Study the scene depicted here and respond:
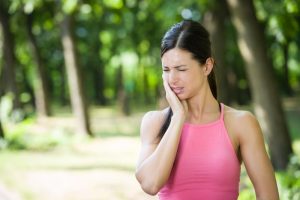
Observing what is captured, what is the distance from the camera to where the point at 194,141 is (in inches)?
96.3

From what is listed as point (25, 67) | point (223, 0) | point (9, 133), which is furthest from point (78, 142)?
point (25, 67)

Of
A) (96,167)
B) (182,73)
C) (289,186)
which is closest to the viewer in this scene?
(182,73)

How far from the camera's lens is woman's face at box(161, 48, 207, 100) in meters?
2.48

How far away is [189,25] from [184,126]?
1.44ft

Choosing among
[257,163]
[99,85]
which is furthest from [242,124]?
[99,85]

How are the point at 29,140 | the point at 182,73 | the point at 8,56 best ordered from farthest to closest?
1. the point at 8,56
2. the point at 29,140
3. the point at 182,73

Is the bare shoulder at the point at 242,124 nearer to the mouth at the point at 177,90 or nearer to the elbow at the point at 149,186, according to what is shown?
the mouth at the point at 177,90

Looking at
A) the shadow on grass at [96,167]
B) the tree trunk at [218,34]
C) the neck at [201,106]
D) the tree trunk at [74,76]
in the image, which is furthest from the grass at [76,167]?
the neck at [201,106]

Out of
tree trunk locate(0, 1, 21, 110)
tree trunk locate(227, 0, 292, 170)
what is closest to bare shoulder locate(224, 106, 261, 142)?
tree trunk locate(227, 0, 292, 170)

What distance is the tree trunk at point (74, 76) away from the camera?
58.7ft

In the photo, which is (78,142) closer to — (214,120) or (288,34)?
(288,34)

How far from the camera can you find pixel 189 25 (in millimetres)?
2525

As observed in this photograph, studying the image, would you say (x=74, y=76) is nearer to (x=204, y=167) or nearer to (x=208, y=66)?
(x=208, y=66)

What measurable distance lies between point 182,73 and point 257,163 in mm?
499
